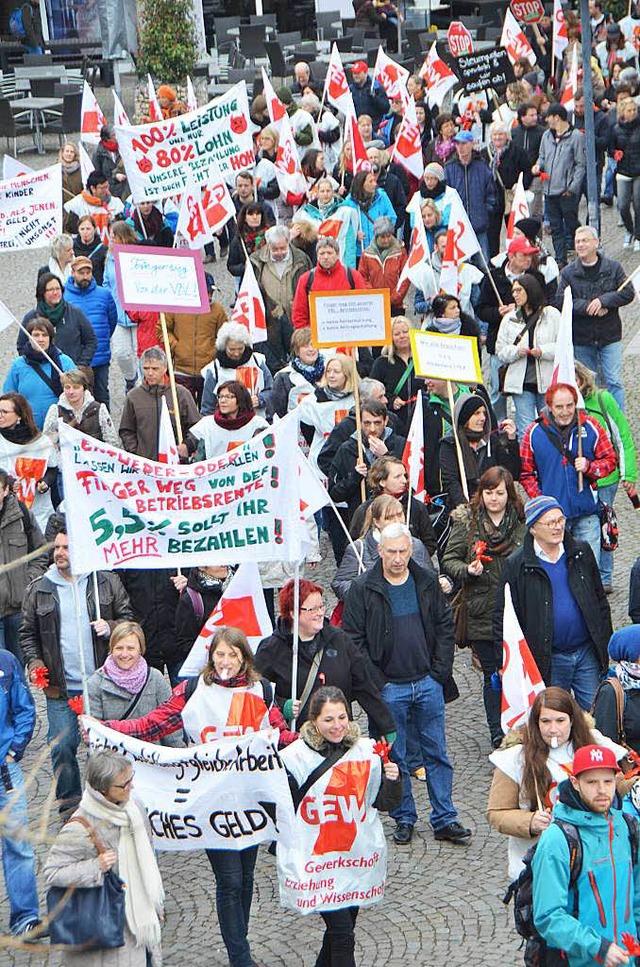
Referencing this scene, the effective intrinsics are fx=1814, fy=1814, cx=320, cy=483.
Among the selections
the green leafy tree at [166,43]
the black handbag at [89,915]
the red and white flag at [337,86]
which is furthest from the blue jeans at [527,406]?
the green leafy tree at [166,43]

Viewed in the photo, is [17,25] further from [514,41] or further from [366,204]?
[366,204]

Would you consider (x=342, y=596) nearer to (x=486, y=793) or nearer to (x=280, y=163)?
(x=486, y=793)

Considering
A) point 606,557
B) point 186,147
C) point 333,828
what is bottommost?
point 606,557

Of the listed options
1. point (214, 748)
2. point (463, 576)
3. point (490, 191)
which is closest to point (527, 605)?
point (463, 576)

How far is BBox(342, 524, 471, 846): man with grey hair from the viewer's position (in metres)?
8.18

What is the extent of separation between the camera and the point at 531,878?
593 centimetres

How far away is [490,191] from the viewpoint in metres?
16.9

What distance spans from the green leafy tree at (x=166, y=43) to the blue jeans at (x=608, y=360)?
15622mm

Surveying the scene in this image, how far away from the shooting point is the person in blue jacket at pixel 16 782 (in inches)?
299

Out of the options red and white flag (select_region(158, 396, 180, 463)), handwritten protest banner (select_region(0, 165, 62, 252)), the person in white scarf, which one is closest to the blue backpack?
handwritten protest banner (select_region(0, 165, 62, 252))

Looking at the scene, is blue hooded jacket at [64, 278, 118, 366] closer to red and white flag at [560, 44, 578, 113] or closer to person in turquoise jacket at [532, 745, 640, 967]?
red and white flag at [560, 44, 578, 113]

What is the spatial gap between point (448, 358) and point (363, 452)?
0.83m

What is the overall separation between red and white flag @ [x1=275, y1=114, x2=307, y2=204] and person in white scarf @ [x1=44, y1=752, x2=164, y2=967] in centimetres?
1150

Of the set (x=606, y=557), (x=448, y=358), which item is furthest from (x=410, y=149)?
(x=606, y=557)
